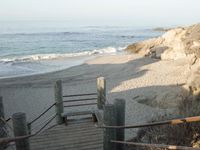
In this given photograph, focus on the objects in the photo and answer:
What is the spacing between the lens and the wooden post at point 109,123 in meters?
5.35

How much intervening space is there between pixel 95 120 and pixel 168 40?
2835 centimetres

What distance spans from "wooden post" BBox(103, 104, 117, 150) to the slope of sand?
16.4 ft

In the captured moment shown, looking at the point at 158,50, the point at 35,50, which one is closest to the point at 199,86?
the point at 158,50

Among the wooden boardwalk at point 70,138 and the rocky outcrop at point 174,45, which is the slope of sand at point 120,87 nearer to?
the rocky outcrop at point 174,45

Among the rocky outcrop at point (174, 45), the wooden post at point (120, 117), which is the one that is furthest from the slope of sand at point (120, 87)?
the wooden post at point (120, 117)

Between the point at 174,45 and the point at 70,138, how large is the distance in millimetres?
24781

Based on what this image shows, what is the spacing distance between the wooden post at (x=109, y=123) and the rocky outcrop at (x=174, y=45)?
1851cm

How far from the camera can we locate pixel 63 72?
25219mm

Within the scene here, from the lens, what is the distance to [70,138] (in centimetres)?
791

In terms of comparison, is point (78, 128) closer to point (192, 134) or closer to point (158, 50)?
point (192, 134)

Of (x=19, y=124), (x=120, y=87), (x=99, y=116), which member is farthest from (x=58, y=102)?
(x=120, y=87)

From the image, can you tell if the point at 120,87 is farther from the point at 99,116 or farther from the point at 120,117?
the point at 120,117

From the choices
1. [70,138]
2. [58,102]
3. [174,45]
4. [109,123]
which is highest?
[109,123]

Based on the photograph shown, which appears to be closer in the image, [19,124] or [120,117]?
[19,124]
